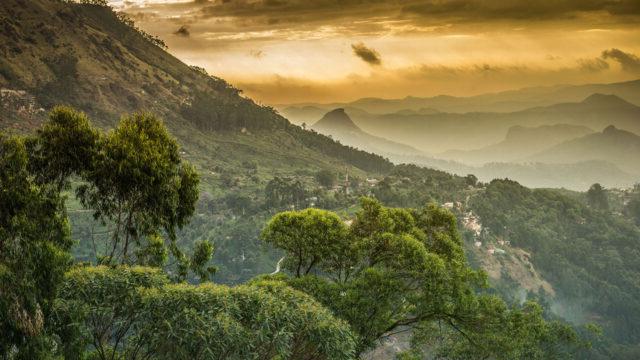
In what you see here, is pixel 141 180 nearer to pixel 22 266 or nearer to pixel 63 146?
pixel 63 146

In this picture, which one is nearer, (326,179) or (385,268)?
(385,268)

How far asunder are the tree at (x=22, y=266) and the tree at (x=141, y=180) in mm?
5027

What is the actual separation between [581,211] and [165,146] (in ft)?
595

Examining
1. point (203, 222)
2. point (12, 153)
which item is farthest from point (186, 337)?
point (203, 222)

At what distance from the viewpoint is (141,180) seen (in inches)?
926

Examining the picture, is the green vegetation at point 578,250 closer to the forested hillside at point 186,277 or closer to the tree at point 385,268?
the tree at point 385,268

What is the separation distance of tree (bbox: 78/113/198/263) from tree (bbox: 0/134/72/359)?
5027 millimetres

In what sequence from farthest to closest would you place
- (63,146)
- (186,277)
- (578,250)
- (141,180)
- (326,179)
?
1. (326,179)
2. (578,250)
3. (186,277)
4. (63,146)
5. (141,180)

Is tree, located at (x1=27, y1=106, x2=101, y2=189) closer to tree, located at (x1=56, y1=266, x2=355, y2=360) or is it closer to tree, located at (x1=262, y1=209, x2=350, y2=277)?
tree, located at (x1=56, y1=266, x2=355, y2=360)

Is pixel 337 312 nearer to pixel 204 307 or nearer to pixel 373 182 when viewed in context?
pixel 204 307

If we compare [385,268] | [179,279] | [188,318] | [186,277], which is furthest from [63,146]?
[385,268]

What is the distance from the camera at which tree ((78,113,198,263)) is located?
Answer: 2311 cm

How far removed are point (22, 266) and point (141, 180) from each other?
7.78 meters

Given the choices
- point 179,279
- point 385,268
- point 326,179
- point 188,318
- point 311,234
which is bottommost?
point 326,179
